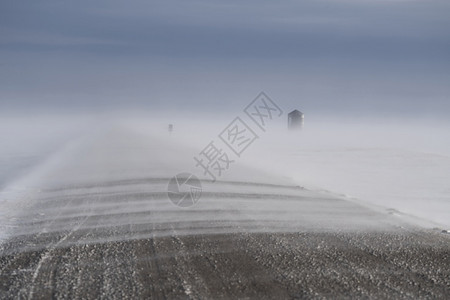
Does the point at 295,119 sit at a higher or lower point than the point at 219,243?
higher

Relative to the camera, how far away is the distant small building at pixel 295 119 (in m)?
66.9

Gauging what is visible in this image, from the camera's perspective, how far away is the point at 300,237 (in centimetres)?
919

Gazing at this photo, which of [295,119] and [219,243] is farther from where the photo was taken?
[295,119]

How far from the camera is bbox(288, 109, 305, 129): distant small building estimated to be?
66.9 m

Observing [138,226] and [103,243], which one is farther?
[138,226]

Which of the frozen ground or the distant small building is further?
the distant small building

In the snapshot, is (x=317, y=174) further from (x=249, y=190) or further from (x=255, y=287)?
(x=255, y=287)

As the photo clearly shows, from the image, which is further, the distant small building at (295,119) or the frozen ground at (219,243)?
the distant small building at (295,119)

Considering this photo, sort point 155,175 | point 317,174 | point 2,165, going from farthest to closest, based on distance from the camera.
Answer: point 2,165, point 317,174, point 155,175

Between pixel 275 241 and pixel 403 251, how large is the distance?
77.8 inches

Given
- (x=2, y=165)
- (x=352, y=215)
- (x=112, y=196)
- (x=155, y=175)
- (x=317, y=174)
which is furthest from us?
(x=2, y=165)

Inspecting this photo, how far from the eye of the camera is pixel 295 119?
67.8 meters

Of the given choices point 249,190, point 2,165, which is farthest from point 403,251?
point 2,165

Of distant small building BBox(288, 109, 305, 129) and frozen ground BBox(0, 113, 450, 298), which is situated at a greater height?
distant small building BBox(288, 109, 305, 129)
